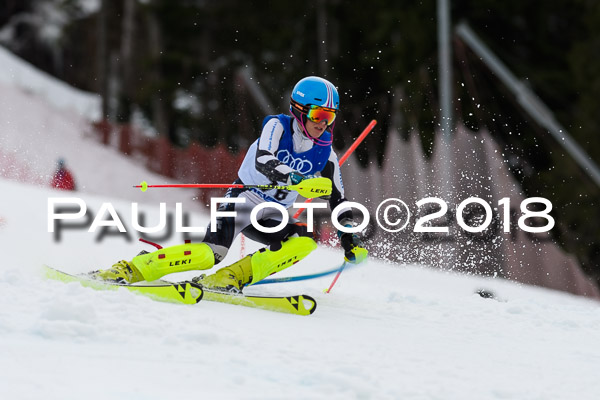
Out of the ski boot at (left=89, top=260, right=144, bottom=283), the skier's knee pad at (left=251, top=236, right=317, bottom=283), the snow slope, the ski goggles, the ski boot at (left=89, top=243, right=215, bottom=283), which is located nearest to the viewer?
the snow slope

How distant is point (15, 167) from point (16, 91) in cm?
1029

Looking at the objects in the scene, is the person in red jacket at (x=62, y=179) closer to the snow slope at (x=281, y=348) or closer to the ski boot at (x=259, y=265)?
the snow slope at (x=281, y=348)

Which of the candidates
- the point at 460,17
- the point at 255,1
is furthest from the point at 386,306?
the point at 255,1

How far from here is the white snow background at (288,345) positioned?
3.15 metres

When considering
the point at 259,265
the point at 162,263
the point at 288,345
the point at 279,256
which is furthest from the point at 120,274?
the point at 288,345

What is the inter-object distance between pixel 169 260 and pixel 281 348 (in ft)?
5.20

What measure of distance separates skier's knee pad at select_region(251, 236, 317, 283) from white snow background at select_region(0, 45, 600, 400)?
16.0 inches

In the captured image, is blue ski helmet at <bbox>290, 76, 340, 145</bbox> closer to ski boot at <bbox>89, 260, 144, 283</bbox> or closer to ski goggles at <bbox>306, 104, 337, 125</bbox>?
ski goggles at <bbox>306, 104, 337, 125</bbox>

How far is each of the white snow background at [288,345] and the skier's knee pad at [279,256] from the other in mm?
407

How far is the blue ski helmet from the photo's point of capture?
5332 mm

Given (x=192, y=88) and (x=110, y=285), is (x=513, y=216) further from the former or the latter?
(x=192, y=88)

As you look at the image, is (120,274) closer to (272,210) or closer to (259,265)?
(259,265)

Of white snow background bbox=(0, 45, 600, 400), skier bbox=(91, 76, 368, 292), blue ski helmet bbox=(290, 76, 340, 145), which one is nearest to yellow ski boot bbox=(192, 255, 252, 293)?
skier bbox=(91, 76, 368, 292)

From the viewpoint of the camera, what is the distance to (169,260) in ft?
17.1
